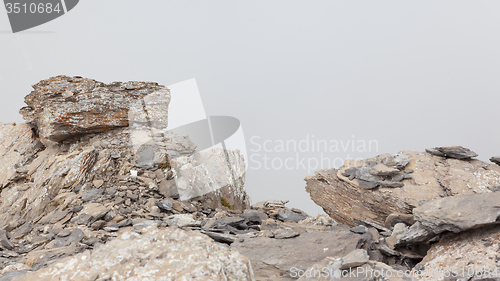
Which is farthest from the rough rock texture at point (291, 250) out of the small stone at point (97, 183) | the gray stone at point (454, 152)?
the gray stone at point (454, 152)

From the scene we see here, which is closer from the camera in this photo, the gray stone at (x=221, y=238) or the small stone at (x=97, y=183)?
the gray stone at (x=221, y=238)

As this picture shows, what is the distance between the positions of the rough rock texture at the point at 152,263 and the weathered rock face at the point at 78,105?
1119cm

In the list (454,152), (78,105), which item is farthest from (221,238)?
(78,105)

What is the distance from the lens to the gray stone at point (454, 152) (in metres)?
10.9

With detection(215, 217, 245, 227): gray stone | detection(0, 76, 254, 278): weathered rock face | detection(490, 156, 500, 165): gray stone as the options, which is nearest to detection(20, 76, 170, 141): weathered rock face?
detection(0, 76, 254, 278): weathered rock face

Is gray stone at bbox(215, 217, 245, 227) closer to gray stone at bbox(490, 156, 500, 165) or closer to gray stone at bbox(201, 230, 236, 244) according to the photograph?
gray stone at bbox(201, 230, 236, 244)

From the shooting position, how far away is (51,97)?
1298 cm

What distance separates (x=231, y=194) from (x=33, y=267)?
351 inches

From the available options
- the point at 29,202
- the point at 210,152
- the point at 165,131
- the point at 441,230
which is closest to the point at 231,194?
the point at 210,152

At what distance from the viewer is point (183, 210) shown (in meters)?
10.4

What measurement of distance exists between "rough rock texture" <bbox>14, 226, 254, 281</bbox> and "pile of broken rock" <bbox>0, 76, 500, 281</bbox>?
0.6 inches

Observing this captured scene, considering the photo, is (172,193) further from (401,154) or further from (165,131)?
(401,154)

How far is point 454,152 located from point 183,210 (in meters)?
11.4

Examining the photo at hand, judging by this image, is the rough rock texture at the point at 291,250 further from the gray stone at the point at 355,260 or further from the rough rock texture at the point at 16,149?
the rough rock texture at the point at 16,149
